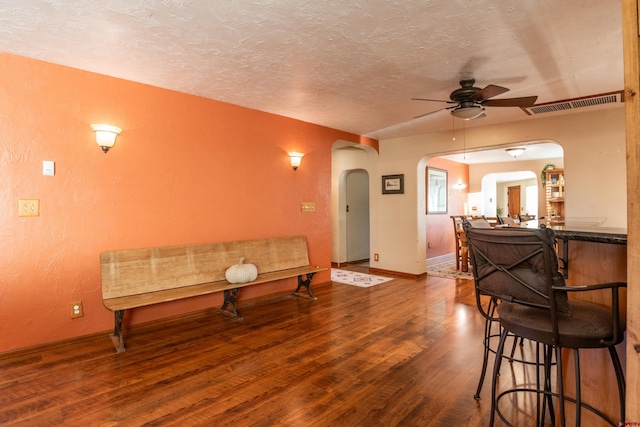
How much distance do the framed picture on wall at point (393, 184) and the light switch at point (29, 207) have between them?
4.80m

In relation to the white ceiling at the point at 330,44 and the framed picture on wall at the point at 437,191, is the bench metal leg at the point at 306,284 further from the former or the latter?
the framed picture on wall at the point at 437,191

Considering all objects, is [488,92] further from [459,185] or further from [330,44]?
[459,185]

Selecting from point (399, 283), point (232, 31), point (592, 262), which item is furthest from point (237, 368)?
point (399, 283)

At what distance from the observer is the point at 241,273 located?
3492 millimetres

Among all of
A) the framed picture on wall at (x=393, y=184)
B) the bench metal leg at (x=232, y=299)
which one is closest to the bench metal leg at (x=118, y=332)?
the bench metal leg at (x=232, y=299)

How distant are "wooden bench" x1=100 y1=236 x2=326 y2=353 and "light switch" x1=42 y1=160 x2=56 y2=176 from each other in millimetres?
800

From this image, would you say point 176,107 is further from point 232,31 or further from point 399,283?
point 399,283

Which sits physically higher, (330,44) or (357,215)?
(330,44)

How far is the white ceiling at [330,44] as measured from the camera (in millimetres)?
2037

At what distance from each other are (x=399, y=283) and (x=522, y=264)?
3860 mm

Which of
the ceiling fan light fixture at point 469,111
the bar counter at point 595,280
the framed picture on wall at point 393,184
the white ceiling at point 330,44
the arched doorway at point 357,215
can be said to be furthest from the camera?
the arched doorway at point 357,215

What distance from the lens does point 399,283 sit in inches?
202

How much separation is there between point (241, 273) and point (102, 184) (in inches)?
61.3

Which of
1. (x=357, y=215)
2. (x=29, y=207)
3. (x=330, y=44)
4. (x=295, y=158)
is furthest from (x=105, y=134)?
(x=357, y=215)
